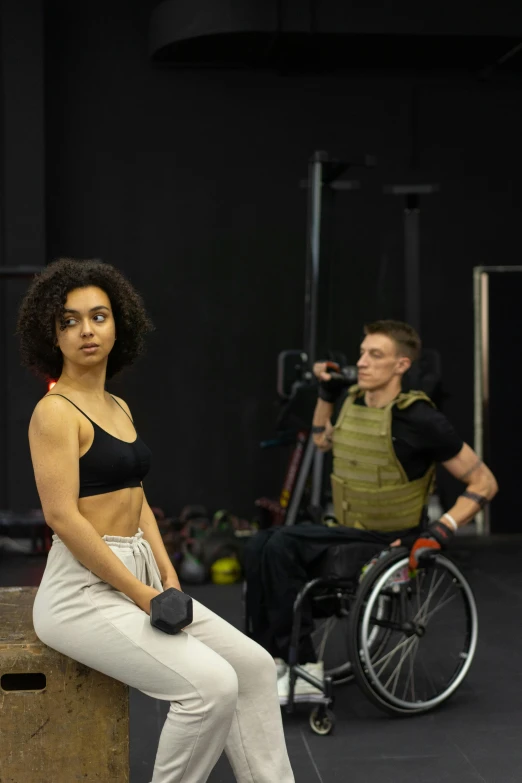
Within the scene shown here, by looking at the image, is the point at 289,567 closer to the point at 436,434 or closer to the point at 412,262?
the point at 436,434

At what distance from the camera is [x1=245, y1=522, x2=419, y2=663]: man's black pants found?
3.53m

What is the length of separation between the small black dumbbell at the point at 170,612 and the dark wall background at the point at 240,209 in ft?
16.6

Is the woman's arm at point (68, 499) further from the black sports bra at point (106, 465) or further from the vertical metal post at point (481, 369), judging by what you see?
the vertical metal post at point (481, 369)

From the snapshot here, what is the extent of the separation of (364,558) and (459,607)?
1794 mm

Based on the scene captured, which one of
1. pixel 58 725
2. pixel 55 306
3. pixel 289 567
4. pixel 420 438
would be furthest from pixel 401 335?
pixel 58 725

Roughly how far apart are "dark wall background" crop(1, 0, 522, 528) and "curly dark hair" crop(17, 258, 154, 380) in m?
4.73

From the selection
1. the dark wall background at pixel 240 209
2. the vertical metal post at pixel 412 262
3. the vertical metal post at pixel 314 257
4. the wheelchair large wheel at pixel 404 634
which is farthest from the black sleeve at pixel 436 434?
the dark wall background at pixel 240 209

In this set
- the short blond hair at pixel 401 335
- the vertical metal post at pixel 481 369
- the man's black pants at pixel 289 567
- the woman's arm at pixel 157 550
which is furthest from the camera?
the vertical metal post at pixel 481 369

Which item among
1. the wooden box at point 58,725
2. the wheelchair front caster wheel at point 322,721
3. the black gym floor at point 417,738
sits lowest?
the black gym floor at point 417,738

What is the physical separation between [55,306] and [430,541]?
64.7 inches

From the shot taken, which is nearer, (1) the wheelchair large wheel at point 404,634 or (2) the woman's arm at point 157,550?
(2) the woman's arm at point 157,550

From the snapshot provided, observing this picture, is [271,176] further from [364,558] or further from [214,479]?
[364,558]

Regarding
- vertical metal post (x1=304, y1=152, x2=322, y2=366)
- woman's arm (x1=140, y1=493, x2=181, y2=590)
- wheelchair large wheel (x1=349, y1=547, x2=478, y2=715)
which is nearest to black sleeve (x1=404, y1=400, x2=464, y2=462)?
wheelchair large wheel (x1=349, y1=547, x2=478, y2=715)

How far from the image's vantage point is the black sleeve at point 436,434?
12.0 ft
